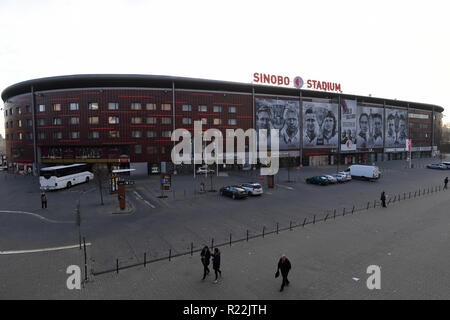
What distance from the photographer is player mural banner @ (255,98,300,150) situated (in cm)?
6581

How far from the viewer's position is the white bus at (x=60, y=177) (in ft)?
115

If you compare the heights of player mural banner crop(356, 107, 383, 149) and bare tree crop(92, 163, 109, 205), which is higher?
player mural banner crop(356, 107, 383, 149)

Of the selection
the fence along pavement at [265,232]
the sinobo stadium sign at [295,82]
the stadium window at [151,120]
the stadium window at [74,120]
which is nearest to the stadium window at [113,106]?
the stadium window at [151,120]

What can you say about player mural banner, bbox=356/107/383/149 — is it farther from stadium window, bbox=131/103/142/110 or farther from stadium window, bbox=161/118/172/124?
stadium window, bbox=131/103/142/110

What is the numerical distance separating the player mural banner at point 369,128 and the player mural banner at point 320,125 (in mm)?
10702

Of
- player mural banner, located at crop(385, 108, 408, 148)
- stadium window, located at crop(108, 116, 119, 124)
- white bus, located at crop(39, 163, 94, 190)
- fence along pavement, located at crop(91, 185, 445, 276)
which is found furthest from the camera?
player mural banner, located at crop(385, 108, 408, 148)

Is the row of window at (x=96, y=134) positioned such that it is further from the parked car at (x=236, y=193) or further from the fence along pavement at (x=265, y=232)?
the fence along pavement at (x=265, y=232)

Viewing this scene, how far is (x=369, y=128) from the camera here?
272 ft

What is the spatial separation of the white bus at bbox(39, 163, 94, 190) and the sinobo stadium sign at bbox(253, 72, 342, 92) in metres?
42.9

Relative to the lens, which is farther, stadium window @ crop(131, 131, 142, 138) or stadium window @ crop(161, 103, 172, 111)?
stadium window @ crop(161, 103, 172, 111)

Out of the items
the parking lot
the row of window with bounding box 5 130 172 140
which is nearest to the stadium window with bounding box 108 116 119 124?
the row of window with bounding box 5 130 172 140

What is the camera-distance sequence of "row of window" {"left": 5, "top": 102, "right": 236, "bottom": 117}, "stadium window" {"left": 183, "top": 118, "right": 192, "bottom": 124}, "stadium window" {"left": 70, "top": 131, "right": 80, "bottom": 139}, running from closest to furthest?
"row of window" {"left": 5, "top": 102, "right": 236, "bottom": 117} < "stadium window" {"left": 70, "top": 131, "right": 80, "bottom": 139} < "stadium window" {"left": 183, "top": 118, "right": 192, "bottom": 124}

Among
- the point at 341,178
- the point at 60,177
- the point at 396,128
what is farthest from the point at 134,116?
the point at 396,128

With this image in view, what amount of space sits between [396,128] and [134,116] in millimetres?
87264
